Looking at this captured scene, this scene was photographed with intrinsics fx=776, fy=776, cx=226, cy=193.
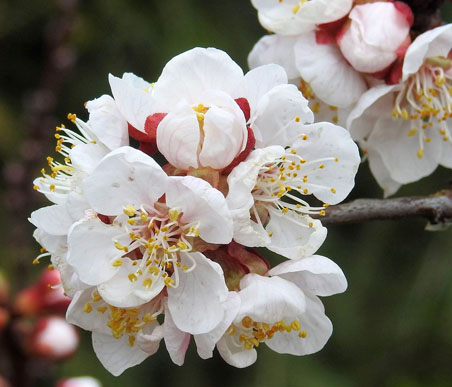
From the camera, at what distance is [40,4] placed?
3.17 metres

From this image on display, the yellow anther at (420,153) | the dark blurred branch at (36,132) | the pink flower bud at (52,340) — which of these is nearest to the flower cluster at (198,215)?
the yellow anther at (420,153)

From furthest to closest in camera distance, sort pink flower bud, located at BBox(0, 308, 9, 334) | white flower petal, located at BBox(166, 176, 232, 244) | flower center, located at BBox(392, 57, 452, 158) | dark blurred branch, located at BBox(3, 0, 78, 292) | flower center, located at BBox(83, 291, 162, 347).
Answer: dark blurred branch, located at BBox(3, 0, 78, 292)
pink flower bud, located at BBox(0, 308, 9, 334)
flower center, located at BBox(392, 57, 452, 158)
flower center, located at BBox(83, 291, 162, 347)
white flower petal, located at BBox(166, 176, 232, 244)

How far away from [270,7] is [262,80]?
418 millimetres

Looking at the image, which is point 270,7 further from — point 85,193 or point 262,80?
point 85,193

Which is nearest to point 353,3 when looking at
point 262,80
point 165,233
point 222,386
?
point 262,80

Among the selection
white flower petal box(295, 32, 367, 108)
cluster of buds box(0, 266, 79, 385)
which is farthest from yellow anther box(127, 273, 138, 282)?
cluster of buds box(0, 266, 79, 385)

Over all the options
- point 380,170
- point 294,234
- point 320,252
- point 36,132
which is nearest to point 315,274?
point 294,234

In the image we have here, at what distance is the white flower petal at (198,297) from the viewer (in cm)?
101

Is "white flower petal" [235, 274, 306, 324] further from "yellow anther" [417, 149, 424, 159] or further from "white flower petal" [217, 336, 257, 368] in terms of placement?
"yellow anther" [417, 149, 424, 159]

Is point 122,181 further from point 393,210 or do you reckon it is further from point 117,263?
point 393,210

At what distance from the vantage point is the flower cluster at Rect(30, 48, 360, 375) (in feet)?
3.29

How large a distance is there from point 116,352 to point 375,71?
26.6 inches

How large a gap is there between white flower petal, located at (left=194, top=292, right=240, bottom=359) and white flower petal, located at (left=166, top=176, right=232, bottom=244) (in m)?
0.08

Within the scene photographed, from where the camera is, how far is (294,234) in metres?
1.10
